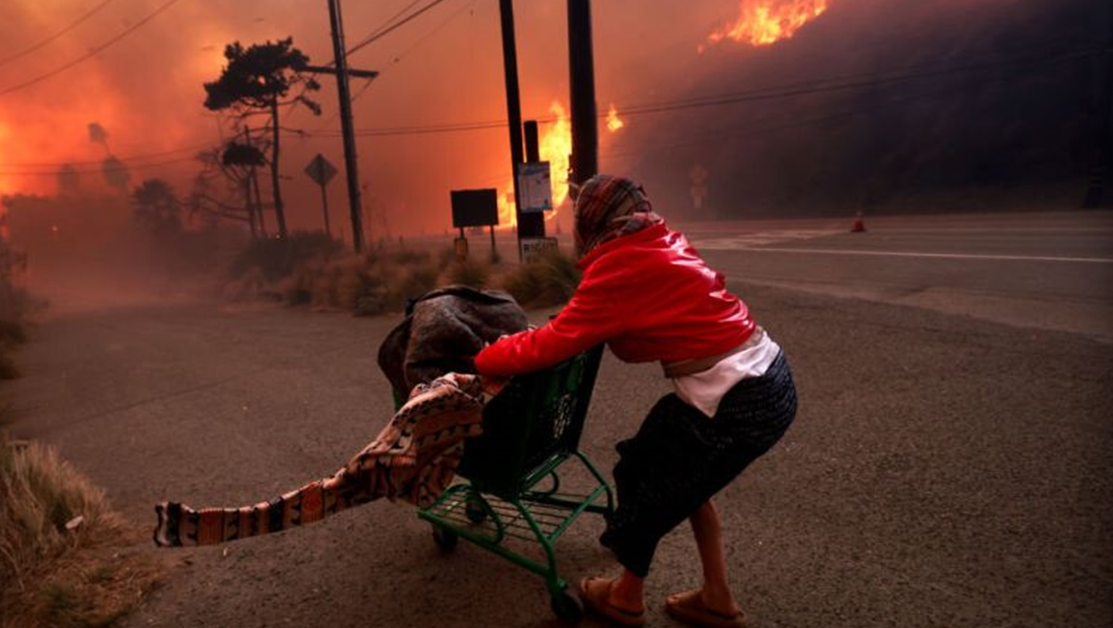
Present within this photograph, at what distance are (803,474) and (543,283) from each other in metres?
6.06

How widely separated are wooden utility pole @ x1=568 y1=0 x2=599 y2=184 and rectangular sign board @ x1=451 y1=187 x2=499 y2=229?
442cm

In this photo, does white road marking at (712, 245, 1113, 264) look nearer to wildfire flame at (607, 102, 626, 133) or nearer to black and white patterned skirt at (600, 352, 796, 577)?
black and white patterned skirt at (600, 352, 796, 577)

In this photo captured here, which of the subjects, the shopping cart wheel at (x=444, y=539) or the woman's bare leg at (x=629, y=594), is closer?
the woman's bare leg at (x=629, y=594)

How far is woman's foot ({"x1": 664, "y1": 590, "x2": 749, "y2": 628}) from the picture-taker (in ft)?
7.70

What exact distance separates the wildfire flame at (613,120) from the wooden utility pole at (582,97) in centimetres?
5704

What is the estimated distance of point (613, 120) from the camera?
65.8 m

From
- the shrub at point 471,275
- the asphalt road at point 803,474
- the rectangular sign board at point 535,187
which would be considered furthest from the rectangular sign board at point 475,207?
the asphalt road at point 803,474

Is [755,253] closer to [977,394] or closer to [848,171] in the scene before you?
[977,394]

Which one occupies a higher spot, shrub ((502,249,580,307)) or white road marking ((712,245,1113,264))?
shrub ((502,249,580,307))

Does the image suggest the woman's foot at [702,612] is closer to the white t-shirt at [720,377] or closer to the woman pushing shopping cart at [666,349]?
the woman pushing shopping cart at [666,349]

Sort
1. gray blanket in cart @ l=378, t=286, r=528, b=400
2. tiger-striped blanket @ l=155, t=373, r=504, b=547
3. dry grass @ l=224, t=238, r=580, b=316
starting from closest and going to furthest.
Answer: tiger-striped blanket @ l=155, t=373, r=504, b=547 < gray blanket in cart @ l=378, t=286, r=528, b=400 < dry grass @ l=224, t=238, r=580, b=316

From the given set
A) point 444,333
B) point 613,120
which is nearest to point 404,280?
point 444,333

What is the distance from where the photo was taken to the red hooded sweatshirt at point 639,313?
2.04 metres

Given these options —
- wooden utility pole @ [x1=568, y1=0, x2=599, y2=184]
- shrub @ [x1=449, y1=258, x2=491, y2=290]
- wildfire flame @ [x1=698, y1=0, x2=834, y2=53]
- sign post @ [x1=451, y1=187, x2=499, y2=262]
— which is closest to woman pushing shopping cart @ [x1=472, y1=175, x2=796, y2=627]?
wooden utility pole @ [x1=568, y1=0, x2=599, y2=184]
